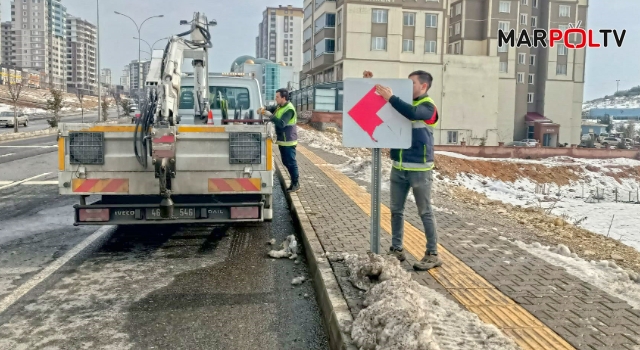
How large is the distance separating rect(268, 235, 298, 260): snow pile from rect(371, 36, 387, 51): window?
48881mm

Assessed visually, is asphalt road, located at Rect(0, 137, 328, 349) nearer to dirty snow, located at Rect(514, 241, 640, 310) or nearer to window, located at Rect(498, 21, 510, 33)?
dirty snow, located at Rect(514, 241, 640, 310)

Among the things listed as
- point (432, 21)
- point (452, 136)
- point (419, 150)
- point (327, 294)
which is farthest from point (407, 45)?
point (327, 294)

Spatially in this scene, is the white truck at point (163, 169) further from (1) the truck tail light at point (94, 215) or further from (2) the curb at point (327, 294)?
(2) the curb at point (327, 294)

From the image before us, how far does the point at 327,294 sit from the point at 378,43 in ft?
169

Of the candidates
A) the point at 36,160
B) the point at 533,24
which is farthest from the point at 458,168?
the point at 533,24

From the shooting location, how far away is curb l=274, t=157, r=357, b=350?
4.00 metres

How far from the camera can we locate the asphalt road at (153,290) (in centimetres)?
438

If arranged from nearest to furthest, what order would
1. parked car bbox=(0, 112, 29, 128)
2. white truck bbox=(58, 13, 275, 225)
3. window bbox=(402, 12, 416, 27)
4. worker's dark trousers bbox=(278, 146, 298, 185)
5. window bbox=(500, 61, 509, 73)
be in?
1. white truck bbox=(58, 13, 275, 225)
2. worker's dark trousers bbox=(278, 146, 298, 185)
3. parked car bbox=(0, 112, 29, 128)
4. window bbox=(402, 12, 416, 27)
5. window bbox=(500, 61, 509, 73)

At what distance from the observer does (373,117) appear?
4969 millimetres

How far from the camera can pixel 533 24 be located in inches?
2721

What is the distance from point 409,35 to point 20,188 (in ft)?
159

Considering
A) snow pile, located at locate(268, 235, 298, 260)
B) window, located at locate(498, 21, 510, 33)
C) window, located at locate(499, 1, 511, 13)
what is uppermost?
window, located at locate(499, 1, 511, 13)

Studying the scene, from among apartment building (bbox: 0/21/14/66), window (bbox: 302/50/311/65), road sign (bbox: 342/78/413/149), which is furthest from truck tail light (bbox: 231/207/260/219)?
apartment building (bbox: 0/21/14/66)

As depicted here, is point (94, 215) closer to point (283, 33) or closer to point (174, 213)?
point (174, 213)
